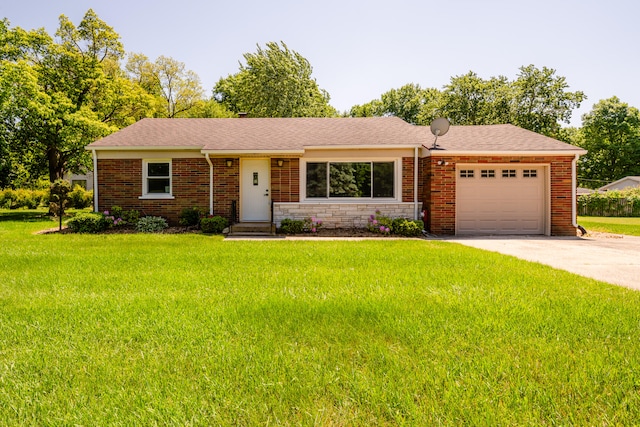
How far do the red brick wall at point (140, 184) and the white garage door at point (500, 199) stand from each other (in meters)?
8.97

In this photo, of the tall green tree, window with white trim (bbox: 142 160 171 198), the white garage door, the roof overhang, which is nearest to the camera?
the roof overhang

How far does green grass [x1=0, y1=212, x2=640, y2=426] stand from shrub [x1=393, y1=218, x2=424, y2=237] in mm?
5956

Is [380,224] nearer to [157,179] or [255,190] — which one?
[255,190]

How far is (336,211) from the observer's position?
41.9 ft

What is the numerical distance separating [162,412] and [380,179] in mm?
11510

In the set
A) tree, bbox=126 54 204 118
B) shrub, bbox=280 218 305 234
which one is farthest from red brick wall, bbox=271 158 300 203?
tree, bbox=126 54 204 118

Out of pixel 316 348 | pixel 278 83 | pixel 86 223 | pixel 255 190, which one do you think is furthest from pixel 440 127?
pixel 278 83

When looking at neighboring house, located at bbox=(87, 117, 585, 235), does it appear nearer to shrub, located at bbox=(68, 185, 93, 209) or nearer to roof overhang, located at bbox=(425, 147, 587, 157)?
roof overhang, located at bbox=(425, 147, 587, 157)

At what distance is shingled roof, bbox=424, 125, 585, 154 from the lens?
12.1 m

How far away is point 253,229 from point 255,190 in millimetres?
1853

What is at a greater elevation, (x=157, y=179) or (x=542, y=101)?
(x=542, y=101)

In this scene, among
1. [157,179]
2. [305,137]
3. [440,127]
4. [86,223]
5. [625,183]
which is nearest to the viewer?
[86,223]

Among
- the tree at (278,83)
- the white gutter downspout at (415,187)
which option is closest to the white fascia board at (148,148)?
the white gutter downspout at (415,187)

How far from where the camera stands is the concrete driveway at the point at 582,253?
616 centimetres
